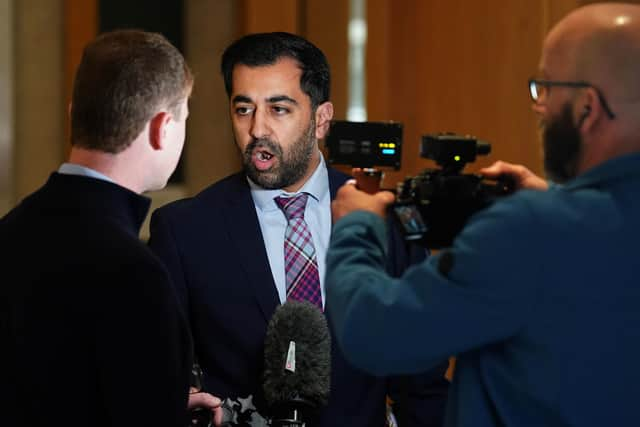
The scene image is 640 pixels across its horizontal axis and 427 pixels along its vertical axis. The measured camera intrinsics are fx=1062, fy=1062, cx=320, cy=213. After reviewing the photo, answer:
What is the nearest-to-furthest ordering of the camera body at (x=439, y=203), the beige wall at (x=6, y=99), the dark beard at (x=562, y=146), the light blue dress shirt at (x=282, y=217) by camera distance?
the dark beard at (x=562, y=146), the camera body at (x=439, y=203), the light blue dress shirt at (x=282, y=217), the beige wall at (x=6, y=99)

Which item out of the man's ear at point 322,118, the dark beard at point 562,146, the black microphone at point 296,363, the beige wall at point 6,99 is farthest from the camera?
the beige wall at point 6,99

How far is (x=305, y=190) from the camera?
2348 mm

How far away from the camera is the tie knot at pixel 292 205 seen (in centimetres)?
231

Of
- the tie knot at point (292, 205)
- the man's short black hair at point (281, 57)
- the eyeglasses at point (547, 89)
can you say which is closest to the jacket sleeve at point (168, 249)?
the tie knot at point (292, 205)

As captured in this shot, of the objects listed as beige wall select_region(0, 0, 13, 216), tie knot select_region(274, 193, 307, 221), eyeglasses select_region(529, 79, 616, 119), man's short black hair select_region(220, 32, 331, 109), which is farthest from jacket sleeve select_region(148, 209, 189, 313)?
beige wall select_region(0, 0, 13, 216)

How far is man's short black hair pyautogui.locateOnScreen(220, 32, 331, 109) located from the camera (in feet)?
7.78

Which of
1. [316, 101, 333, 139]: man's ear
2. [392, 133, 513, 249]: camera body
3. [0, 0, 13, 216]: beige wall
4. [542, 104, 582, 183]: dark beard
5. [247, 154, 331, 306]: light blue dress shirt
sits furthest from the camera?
[0, 0, 13, 216]: beige wall

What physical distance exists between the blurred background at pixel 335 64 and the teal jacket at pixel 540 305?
234cm

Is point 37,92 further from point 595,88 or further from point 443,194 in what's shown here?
point 595,88

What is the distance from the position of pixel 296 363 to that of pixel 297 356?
0.04ft

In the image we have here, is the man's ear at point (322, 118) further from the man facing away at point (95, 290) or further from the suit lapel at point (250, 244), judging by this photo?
the man facing away at point (95, 290)

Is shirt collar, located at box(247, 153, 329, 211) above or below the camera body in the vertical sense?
below

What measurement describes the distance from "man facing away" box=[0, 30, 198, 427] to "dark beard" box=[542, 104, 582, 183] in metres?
0.58

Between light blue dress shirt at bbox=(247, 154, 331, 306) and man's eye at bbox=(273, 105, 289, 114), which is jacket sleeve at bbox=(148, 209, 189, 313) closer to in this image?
light blue dress shirt at bbox=(247, 154, 331, 306)
